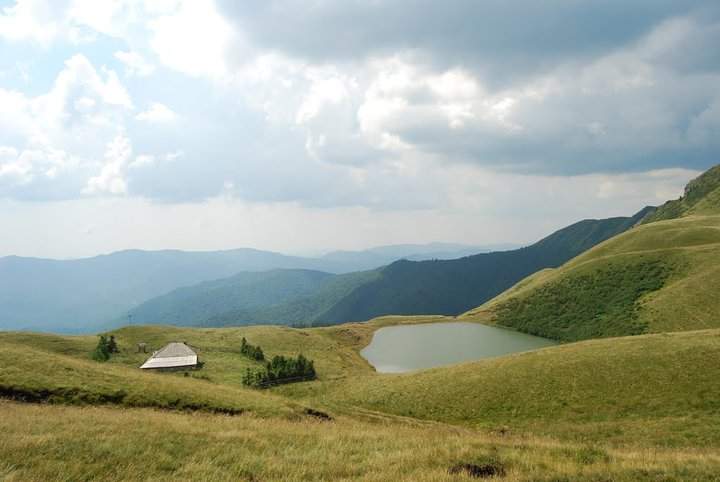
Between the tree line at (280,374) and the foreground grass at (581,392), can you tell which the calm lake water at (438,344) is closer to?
the tree line at (280,374)

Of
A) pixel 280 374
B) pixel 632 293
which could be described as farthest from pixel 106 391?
pixel 632 293

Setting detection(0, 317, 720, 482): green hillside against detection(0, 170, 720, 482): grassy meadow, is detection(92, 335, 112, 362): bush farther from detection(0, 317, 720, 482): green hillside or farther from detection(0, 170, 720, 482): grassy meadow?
detection(0, 170, 720, 482): grassy meadow

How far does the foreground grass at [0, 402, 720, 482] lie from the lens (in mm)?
12016

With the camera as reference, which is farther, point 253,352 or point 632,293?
point 632,293

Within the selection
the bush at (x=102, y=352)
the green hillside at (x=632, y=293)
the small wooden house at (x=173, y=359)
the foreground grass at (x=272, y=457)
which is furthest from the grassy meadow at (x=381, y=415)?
the small wooden house at (x=173, y=359)

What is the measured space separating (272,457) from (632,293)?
107 metres

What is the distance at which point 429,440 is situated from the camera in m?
17.4

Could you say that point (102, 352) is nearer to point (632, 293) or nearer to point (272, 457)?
point (272, 457)

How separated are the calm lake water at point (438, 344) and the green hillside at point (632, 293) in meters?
10.5

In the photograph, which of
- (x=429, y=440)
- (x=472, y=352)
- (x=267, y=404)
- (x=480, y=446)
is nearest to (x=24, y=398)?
(x=267, y=404)

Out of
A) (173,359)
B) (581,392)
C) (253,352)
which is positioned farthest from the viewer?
(253,352)

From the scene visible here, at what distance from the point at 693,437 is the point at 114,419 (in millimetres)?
32080

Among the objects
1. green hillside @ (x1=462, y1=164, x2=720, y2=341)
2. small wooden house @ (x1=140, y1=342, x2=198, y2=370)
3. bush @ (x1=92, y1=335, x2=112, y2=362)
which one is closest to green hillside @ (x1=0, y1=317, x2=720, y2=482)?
bush @ (x1=92, y1=335, x2=112, y2=362)

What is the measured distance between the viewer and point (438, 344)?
86125 millimetres
